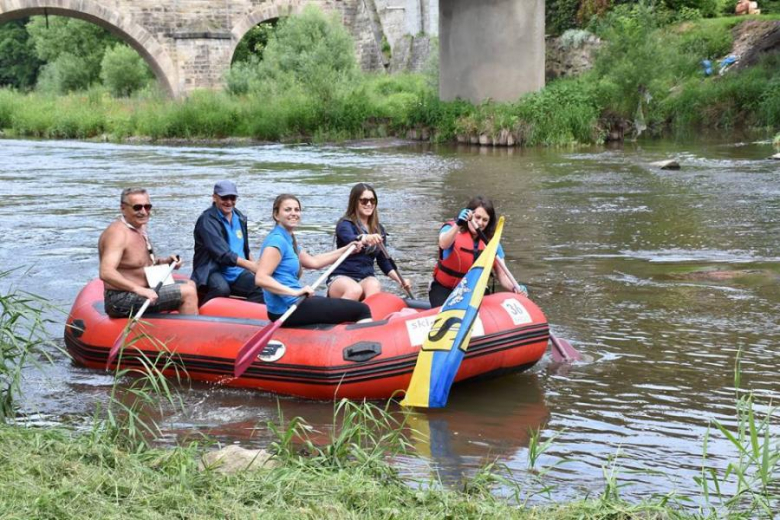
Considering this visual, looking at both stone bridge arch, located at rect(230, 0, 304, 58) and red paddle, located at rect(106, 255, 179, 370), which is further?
stone bridge arch, located at rect(230, 0, 304, 58)

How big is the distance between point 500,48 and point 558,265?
12688 mm

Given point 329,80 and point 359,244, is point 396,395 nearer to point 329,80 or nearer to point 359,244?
point 359,244

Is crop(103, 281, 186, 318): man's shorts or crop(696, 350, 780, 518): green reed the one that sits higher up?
crop(103, 281, 186, 318): man's shorts

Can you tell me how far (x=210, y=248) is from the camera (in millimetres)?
6941

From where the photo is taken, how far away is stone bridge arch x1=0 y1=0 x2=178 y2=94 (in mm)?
29078

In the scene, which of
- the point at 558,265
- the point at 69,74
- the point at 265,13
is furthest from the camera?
the point at 69,74

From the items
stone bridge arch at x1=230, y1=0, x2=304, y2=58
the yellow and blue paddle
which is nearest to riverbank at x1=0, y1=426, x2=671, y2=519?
the yellow and blue paddle

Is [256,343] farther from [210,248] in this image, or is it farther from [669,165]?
[669,165]

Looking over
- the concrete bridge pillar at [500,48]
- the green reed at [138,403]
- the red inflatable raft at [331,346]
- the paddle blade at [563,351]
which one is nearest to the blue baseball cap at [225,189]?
the red inflatable raft at [331,346]

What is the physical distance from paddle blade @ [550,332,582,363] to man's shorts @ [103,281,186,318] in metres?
2.07

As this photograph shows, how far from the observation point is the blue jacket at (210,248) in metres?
6.92

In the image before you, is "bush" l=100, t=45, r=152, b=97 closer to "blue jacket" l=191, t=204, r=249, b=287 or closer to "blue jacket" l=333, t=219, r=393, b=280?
"blue jacket" l=191, t=204, r=249, b=287

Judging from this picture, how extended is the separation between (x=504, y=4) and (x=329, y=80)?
3760 mm

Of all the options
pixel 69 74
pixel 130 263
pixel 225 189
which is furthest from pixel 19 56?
pixel 130 263
